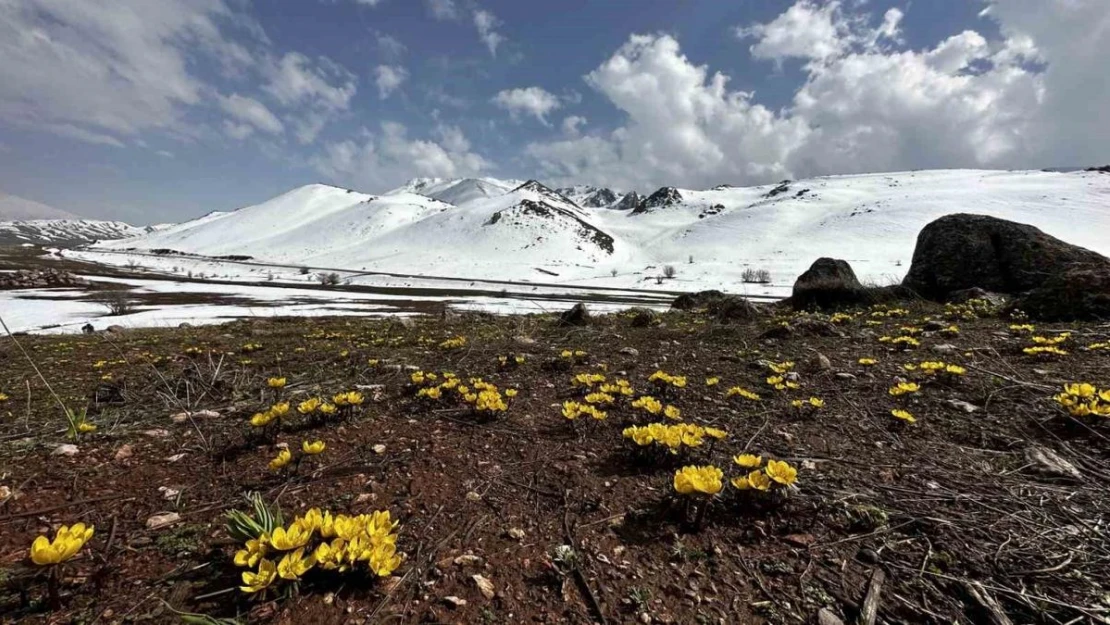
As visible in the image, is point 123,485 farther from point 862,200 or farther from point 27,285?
point 862,200

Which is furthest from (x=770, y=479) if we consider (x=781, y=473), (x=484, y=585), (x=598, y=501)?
(x=484, y=585)

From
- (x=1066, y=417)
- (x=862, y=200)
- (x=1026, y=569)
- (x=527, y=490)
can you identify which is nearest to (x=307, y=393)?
(x=527, y=490)

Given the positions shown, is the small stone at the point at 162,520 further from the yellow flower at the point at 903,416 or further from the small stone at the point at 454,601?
the yellow flower at the point at 903,416

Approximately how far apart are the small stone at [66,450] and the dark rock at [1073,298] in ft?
41.5

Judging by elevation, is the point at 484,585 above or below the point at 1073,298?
below

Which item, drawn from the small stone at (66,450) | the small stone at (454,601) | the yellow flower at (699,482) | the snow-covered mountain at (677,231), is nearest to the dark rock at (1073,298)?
the yellow flower at (699,482)

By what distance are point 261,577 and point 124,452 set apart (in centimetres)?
270

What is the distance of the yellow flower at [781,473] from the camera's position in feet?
8.49

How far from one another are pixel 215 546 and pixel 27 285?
5233cm

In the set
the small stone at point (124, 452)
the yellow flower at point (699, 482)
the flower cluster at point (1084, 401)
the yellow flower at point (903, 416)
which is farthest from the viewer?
the yellow flower at point (903, 416)

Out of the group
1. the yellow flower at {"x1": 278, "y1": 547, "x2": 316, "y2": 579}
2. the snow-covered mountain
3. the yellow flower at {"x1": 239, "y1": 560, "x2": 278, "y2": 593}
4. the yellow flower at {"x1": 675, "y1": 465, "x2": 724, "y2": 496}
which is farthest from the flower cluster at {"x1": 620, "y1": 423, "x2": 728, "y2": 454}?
the snow-covered mountain

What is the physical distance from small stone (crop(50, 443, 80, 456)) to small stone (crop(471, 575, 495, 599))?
140 inches

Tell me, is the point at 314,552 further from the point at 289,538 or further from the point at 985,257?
the point at 985,257

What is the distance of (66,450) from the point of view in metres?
3.52
